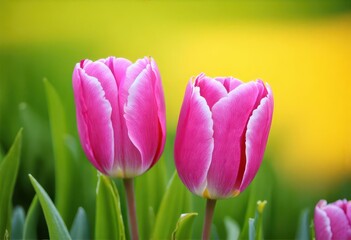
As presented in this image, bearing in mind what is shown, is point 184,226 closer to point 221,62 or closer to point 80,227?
point 80,227

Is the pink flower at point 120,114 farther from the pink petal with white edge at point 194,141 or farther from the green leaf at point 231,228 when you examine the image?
the green leaf at point 231,228

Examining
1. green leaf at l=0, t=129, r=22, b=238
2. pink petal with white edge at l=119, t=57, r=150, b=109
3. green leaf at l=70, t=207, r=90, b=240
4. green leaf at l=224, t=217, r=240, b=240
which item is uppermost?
pink petal with white edge at l=119, t=57, r=150, b=109

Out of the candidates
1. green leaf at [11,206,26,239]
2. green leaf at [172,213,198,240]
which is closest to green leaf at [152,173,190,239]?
green leaf at [172,213,198,240]

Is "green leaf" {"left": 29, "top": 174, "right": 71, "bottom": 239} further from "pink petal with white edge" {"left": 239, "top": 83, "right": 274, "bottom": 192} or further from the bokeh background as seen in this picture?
the bokeh background

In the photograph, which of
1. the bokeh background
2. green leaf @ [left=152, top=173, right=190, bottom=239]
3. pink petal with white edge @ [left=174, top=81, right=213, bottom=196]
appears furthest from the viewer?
the bokeh background

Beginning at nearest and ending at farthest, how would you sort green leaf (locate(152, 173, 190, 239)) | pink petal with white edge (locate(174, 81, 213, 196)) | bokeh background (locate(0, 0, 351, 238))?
pink petal with white edge (locate(174, 81, 213, 196)) → green leaf (locate(152, 173, 190, 239)) → bokeh background (locate(0, 0, 351, 238))

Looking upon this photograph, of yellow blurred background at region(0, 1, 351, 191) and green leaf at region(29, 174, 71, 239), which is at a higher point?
yellow blurred background at region(0, 1, 351, 191)

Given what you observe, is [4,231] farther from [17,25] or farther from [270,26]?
[270,26]
